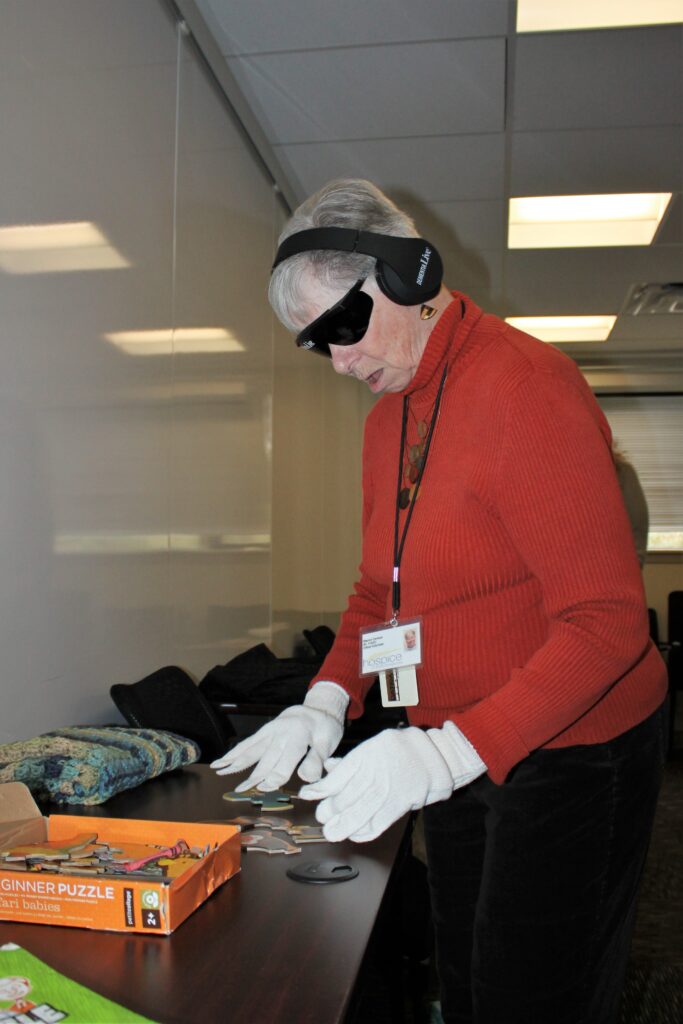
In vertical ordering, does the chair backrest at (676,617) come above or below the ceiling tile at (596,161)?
below

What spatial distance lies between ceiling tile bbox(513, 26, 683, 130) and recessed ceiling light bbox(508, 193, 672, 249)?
75 centimetres

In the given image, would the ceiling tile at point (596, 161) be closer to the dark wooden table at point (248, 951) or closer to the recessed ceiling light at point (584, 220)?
the recessed ceiling light at point (584, 220)

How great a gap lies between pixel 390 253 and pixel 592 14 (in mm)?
2215

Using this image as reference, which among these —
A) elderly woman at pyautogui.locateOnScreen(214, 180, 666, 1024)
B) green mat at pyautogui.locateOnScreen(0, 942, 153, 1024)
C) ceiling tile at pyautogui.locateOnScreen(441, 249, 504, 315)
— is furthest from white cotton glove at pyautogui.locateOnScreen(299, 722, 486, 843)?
ceiling tile at pyautogui.locateOnScreen(441, 249, 504, 315)

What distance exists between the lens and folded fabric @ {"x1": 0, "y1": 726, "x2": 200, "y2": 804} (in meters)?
1.35

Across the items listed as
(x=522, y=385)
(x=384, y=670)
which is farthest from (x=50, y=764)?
(x=522, y=385)

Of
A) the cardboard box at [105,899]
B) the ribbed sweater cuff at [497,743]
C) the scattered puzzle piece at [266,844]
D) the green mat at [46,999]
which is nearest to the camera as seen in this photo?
the green mat at [46,999]

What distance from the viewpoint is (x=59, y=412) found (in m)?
1.95

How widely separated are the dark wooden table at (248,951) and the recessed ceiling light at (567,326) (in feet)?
18.3

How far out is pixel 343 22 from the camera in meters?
2.88

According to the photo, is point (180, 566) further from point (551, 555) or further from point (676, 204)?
point (676, 204)

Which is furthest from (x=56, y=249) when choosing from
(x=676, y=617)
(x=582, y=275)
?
(x=676, y=617)

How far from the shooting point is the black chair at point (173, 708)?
2094 millimetres

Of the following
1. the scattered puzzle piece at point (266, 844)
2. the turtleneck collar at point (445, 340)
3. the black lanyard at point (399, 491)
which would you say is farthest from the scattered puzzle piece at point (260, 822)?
the turtleneck collar at point (445, 340)
